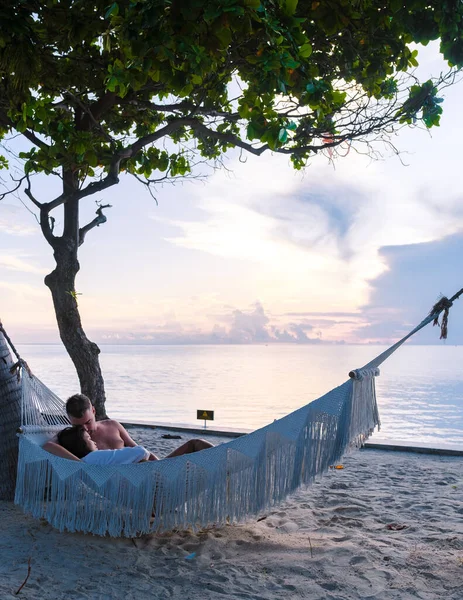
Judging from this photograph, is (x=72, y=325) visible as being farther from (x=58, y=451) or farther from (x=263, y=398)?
(x=263, y=398)

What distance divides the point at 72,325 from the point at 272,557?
2.83 m

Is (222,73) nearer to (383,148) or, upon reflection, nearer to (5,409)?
(383,148)

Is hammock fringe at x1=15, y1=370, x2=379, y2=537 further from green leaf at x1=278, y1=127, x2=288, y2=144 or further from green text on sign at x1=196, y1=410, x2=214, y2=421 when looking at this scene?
green text on sign at x1=196, y1=410, x2=214, y2=421

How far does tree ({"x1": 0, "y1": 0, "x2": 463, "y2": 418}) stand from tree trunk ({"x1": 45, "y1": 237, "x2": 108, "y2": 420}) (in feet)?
0.03

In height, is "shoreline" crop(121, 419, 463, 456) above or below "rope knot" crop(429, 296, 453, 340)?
below

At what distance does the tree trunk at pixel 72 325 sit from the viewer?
465 centimetres

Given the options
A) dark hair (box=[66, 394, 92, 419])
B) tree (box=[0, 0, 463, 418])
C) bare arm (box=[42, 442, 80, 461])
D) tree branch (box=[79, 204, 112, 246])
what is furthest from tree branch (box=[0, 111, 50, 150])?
bare arm (box=[42, 442, 80, 461])

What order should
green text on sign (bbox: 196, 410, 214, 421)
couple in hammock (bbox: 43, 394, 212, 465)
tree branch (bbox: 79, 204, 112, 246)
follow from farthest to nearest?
green text on sign (bbox: 196, 410, 214, 421) < tree branch (bbox: 79, 204, 112, 246) < couple in hammock (bbox: 43, 394, 212, 465)

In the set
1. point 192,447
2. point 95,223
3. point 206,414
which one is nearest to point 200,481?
point 192,447

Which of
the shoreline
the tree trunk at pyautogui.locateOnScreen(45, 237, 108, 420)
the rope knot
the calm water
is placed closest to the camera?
the rope knot

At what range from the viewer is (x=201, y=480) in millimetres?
2238

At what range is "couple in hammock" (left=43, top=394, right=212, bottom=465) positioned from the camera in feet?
8.25

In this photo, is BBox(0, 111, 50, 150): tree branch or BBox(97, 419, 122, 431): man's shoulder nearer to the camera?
BBox(97, 419, 122, 431): man's shoulder

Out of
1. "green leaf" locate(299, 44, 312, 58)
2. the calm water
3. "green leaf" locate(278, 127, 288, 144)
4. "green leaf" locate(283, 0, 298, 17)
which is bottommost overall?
the calm water
